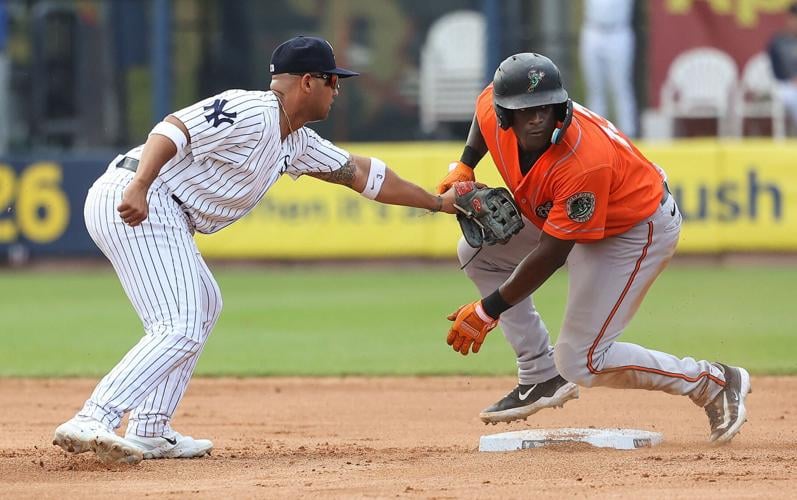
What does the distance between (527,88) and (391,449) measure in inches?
71.7

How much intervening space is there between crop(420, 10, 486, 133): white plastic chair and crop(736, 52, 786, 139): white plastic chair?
343 cm

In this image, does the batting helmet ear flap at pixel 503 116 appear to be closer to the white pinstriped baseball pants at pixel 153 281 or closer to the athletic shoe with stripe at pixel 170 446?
the white pinstriped baseball pants at pixel 153 281

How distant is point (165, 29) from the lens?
17.2m

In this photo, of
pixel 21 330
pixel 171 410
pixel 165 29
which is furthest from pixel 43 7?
pixel 171 410

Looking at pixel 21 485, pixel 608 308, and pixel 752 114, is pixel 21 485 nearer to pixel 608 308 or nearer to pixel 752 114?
pixel 608 308

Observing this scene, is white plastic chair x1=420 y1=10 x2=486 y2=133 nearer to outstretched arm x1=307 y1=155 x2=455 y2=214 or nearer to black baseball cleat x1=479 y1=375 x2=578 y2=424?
black baseball cleat x1=479 y1=375 x2=578 y2=424

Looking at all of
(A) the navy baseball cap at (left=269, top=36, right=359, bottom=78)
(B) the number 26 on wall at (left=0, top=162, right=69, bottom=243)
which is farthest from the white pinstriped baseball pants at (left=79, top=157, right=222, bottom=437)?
(B) the number 26 on wall at (left=0, top=162, right=69, bottom=243)

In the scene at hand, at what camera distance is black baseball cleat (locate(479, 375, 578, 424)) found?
654cm

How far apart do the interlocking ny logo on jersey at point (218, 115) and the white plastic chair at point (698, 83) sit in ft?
40.3

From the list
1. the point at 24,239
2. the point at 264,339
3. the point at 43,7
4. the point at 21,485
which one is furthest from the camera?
the point at 43,7

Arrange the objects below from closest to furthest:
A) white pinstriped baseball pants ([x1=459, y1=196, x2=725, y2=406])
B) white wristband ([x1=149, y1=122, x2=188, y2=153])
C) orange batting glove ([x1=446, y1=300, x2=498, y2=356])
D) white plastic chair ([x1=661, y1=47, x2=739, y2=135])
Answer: white wristband ([x1=149, y1=122, x2=188, y2=153]), orange batting glove ([x1=446, y1=300, x2=498, y2=356]), white pinstriped baseball pants ([x1=459, y1=196, x2=725, y2=406]), white plastic chair ([x1=661, y1=47, x2=739, y2=135])

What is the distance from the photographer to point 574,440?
6184mm

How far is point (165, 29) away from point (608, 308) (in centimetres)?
1218

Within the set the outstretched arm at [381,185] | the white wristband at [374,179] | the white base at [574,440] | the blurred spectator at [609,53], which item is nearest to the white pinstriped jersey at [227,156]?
the outstretched arm at [381,185]
